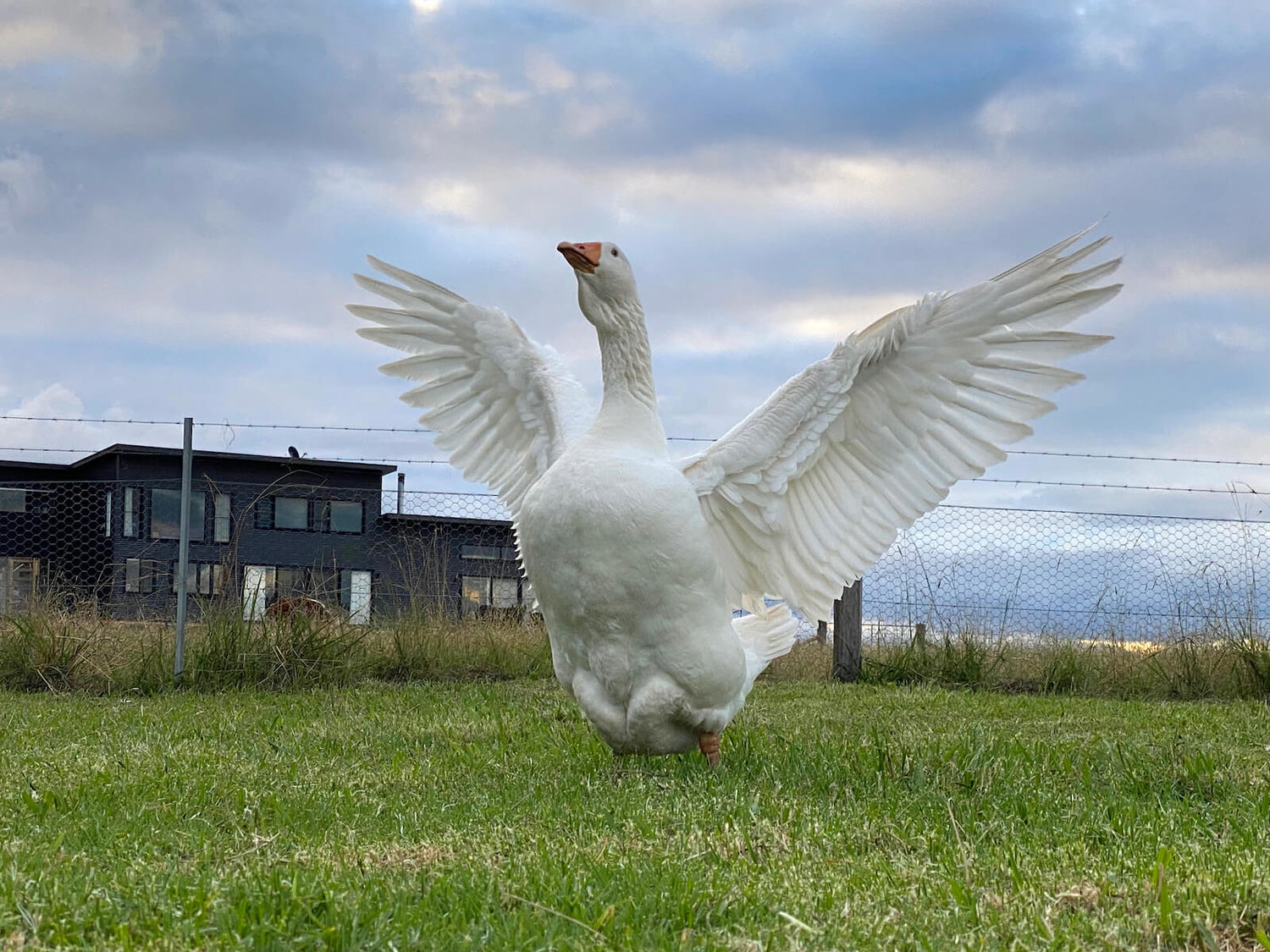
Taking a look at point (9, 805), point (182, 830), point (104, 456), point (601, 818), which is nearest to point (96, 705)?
point (9, 805)

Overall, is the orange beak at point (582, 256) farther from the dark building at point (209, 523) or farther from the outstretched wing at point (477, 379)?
the dark building at point (209, 523)

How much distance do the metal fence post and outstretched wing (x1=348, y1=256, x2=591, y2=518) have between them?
12.7 feet

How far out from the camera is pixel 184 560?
9.85 m

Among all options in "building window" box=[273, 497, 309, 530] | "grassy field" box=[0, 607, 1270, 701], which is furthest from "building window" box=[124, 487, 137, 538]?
"grassy field" box=[0, 607, 1270, 701]

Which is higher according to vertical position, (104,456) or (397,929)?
(104,456)

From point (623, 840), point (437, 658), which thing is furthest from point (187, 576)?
point (623, 840)

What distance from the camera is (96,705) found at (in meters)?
8.38

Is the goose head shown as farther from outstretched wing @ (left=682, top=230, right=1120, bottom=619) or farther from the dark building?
the dark building

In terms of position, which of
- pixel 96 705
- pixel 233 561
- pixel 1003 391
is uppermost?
pixel 1003 391

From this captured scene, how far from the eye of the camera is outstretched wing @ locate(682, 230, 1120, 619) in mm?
4922

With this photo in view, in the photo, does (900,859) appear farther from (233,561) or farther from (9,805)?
(233,561)

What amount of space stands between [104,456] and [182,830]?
28.0 m

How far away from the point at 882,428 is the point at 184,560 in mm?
6641

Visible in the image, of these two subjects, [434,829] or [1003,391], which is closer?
[434,829]
